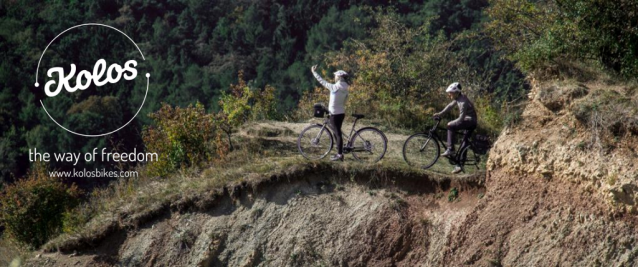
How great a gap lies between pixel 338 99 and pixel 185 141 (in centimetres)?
500

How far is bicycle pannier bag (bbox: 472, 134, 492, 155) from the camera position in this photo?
18.2m

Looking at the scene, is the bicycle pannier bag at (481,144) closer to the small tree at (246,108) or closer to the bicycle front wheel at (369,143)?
the bicycle front wheel at (369,143)

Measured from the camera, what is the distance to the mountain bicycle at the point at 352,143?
62.1 feet

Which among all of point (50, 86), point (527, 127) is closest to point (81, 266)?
point (527, 127)

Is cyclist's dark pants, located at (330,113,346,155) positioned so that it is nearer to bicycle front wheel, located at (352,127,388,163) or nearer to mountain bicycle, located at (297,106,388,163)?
mountain bicycle, located at (297,106,388,163)

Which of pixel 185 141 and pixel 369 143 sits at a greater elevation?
pixel 369 143

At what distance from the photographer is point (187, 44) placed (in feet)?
244

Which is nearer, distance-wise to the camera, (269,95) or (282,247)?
(282,247)

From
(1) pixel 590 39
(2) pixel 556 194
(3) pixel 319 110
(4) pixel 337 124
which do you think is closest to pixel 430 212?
(2) pixel 556 194

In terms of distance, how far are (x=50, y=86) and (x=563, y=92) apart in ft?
201

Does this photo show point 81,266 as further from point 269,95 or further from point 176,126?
point 269,95

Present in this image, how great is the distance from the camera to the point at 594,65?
17891 millimetres

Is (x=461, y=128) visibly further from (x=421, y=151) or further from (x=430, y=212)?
(x=430, y=212)

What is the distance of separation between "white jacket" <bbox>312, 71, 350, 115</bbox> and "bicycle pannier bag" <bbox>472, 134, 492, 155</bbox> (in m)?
2.73
